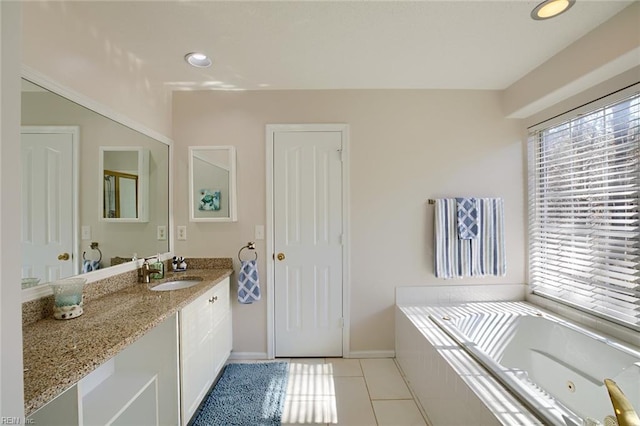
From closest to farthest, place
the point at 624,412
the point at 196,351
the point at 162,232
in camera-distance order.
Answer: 1. the point at 624,412
2. the point at 196,351
3. the point at 162,232

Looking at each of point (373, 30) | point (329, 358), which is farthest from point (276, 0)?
point (329, 358)

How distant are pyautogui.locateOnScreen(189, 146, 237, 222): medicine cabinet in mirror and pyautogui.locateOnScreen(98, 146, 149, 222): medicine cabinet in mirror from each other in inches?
15.2

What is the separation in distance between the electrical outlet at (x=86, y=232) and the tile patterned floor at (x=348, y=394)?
5.37ft

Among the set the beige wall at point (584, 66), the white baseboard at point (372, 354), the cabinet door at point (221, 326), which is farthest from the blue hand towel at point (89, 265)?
the beige wall at point (584, 66)

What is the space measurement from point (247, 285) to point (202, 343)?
57cm

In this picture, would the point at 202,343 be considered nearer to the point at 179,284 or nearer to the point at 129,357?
the point at 129,357

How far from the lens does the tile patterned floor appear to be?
5.67 ft

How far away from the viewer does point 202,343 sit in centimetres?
177

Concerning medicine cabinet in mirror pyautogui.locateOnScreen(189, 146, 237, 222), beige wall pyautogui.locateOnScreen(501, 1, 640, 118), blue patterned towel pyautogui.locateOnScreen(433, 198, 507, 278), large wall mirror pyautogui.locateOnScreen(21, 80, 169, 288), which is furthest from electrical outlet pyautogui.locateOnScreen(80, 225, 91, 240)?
beige wall pyautogui.locateOnScreen(501, 1, 640, 118)

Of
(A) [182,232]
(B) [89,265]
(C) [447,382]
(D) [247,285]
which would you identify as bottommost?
(C) [447,382]

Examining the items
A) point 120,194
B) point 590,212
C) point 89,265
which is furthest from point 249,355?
point 590,212

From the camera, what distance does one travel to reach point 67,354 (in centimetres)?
95

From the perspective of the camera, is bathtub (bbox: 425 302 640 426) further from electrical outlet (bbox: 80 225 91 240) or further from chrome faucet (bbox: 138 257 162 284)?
electrical outlet (bbox: 80 225 91 240)

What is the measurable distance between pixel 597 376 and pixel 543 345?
36cm
